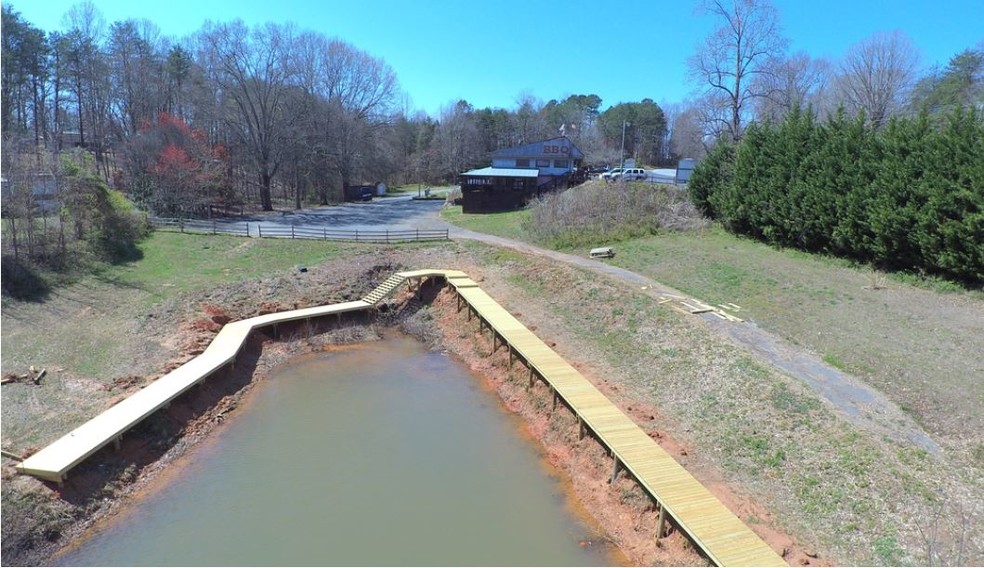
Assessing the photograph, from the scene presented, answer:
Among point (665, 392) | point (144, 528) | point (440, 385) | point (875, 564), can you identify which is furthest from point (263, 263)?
point (875, 564)

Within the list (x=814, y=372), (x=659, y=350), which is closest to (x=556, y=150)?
(x=659, y=350)

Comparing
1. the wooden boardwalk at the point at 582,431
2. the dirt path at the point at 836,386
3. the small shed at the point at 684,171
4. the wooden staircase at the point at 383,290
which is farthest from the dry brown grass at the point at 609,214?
the wooden boardwalk at the point at 582,431

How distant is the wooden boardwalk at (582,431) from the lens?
8.17 meters

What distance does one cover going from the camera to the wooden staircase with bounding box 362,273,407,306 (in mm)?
21469

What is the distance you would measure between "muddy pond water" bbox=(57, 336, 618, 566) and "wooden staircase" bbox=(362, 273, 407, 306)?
654cm

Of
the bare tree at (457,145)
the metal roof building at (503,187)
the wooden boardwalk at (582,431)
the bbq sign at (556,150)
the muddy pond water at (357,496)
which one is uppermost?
the bare tree at (457,145)

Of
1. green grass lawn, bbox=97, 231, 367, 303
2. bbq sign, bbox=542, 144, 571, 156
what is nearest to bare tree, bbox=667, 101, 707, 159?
bbq sign, bbox=542, 144, 571, 156

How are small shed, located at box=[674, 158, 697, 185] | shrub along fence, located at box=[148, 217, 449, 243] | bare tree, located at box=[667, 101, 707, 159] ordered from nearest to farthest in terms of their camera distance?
shrub along fence, located at box=[148, 217, 449, 243] → small shed, located at box=[674, 158, 697, 185] → bare tree, located at box=[667, 101, 707, 159]

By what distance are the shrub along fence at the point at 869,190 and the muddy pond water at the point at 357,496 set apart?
52.5 ft

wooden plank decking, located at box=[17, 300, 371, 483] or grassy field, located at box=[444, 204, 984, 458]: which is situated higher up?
grassy field, located at box=[444, 204, 984, 458]

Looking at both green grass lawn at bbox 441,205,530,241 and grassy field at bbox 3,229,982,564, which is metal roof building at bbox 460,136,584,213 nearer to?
green grass lawn at bbox 441,205,530,241

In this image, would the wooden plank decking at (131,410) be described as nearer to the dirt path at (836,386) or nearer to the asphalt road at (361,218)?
the dirt path at (836,386)

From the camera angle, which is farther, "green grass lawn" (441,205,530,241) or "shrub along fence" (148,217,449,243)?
"green grass lawn" (441,205,530,241)

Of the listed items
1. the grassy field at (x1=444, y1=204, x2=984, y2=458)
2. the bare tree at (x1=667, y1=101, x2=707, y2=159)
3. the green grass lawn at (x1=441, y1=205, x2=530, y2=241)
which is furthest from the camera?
the bare tree at (x1=667, y1=101, x2=707, y2=159)
